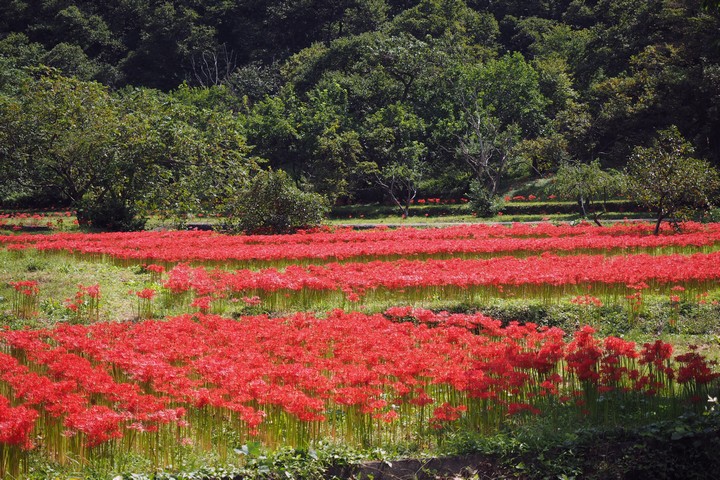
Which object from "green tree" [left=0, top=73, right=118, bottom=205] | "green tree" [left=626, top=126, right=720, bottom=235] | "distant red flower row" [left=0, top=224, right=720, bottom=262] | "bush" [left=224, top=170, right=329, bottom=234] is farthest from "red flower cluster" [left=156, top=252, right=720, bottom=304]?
"green tree" [left=0, top=73, right=118, bottom=205]

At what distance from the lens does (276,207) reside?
28.8 m

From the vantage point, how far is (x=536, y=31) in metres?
65.2

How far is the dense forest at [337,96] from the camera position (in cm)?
3256

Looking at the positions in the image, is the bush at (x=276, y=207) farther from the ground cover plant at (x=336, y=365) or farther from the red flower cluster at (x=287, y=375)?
the red flower cluster at (x=287, y=375)

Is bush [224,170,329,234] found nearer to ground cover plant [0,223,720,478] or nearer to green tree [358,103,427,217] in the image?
ground cover plant [0,223,720,478]

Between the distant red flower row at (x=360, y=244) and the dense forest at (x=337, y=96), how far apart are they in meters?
6.02

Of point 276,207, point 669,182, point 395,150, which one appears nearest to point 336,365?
point 669,182

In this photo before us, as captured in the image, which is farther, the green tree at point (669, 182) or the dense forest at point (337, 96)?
the dense forest at point (337, 96)

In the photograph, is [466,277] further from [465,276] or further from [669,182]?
[669,182]

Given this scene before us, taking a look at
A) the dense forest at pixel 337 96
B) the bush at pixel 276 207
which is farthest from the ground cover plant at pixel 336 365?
the bush at pixel 276 207

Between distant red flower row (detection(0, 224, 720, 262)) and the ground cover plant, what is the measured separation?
11.0 feet

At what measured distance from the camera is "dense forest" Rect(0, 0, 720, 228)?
32562 millimetres

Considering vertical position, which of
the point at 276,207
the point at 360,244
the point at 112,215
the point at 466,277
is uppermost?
the point at 276,207

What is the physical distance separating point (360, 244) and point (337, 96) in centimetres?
3413
